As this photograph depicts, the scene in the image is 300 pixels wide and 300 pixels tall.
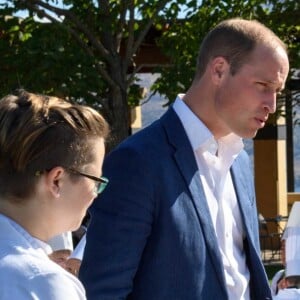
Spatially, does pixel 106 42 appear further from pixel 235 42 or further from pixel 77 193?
pixel 77 193

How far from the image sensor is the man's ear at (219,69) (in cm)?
298

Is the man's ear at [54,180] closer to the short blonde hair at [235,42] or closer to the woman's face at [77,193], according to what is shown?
the woman's face at [77,193]

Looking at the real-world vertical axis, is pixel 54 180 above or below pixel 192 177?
above

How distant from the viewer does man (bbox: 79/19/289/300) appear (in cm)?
274

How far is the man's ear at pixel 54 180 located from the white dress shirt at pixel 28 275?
0.43 feet

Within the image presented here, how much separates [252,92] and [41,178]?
109cm

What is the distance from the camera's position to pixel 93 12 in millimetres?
12609

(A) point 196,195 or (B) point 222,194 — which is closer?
(A) point 196,195

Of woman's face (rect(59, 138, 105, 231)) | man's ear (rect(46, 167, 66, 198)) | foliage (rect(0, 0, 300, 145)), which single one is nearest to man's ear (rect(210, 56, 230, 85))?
woman's face (rect(59, 138, 105, 231))

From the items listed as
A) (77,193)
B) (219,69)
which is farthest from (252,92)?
(77,193)

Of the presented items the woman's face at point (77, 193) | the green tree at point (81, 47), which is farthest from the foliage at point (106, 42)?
the woman's face at point (77, 193)

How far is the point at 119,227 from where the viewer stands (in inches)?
108

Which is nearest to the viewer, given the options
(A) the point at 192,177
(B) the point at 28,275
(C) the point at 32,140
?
(B) the point at 28,275

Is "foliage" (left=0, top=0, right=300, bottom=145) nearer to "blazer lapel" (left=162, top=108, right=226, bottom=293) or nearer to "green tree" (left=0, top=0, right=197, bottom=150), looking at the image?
"green tree" (left=0, top=0, right=197, bottom=150)
